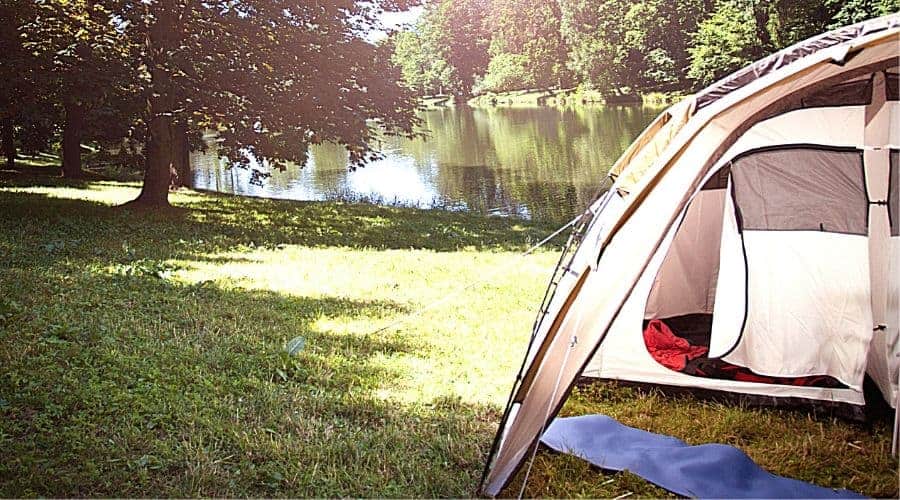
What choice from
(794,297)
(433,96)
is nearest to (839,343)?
(794,297)

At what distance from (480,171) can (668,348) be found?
13739mm

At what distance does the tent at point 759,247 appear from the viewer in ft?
9.33

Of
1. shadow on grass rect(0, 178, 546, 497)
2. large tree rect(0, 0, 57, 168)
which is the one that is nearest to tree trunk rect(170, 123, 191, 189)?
large tree rect(0, 0, 57, 168)

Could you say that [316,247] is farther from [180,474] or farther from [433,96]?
[433,96]

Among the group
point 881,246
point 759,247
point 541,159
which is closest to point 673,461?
point 759,247

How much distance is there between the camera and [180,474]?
2.88m

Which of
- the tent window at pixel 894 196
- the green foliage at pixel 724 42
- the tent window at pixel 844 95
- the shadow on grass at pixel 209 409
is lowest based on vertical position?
the shadow on grass at pixel 209 409

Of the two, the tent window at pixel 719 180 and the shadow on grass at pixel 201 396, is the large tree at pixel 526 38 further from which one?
the tent window at pixel 719 180

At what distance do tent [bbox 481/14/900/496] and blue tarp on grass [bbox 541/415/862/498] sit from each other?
0.34 m

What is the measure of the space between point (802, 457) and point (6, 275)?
511 centimetres

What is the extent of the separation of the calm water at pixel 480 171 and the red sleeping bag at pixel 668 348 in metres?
7.49

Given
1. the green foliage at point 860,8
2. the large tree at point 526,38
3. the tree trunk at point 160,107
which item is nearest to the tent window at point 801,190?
the tree trunk at point 160,107

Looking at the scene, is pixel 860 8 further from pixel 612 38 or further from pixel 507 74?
pixel 507 74

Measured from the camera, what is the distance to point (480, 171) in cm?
1762
